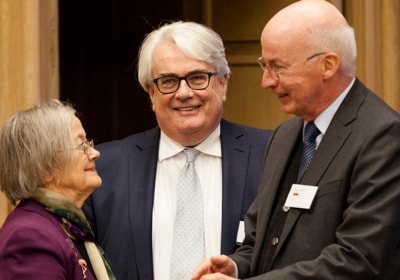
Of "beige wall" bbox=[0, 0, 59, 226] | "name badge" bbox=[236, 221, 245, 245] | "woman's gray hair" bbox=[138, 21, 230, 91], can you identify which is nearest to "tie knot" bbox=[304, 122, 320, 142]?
"name badge" bbox=[236, 221, 245, 245]

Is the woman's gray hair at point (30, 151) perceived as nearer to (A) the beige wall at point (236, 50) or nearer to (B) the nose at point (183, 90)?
(B) the nose at point (183, 90)

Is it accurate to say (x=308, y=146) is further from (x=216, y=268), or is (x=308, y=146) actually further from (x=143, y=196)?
(x=143, y=196)

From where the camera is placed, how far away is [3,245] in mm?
2623

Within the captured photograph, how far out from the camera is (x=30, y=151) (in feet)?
9.20

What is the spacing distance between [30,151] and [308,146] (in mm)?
830

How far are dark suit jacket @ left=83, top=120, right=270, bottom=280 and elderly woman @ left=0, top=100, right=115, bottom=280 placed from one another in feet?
1.06

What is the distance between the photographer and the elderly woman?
2.62 metres

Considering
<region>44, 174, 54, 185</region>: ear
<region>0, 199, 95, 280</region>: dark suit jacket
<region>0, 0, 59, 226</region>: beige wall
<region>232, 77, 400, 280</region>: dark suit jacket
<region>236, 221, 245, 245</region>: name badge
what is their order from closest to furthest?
<region>232, 77, 400, 280</region>: dark suit jacket → <region>0, 199, 95, 280</region>: dark suit jacket → <region>44, 174, 54, 185</region>: ear → <region>236, 221, 245, 245</region>: name badge → <region>0, 0, 59, 226</region>: beige wall

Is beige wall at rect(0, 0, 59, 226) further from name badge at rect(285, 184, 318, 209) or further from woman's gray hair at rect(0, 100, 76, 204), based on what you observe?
name badge at rect(285, 184, 318, 209)

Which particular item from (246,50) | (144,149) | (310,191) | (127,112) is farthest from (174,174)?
(127,112)

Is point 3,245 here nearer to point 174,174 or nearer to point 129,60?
point 174,174

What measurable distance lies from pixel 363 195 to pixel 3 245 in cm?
100

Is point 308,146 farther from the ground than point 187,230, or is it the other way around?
point 308,146

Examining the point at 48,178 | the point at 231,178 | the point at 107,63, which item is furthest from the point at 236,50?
the point at 48,178
